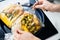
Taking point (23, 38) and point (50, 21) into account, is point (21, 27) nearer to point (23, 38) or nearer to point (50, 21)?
point (23, 38)

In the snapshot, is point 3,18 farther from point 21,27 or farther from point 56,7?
point 56,7

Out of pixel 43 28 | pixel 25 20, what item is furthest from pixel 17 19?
pixel 43 28

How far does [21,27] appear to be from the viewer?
79 centimetres

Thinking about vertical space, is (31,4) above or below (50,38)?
above

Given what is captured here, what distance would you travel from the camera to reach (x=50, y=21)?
874mm

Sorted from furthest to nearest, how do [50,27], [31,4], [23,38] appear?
[31,4] < [50,27] < [23,38]

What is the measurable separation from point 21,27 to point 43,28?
0.12 meters

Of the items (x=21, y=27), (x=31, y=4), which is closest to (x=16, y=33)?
(x=21, y=27)

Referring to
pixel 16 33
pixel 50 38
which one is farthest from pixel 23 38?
pixel 50 38

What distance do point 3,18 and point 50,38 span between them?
28 centimetres

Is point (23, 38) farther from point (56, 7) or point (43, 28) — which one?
point (56, 7)

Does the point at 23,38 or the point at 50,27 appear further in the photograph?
the point at 50,27

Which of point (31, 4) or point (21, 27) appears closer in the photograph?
point (21, 27)

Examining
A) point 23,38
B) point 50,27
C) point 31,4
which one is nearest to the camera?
point 23,38
